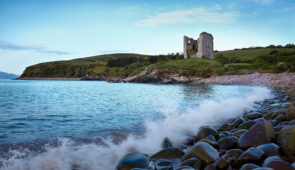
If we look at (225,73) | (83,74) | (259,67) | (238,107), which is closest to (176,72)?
(225,73)

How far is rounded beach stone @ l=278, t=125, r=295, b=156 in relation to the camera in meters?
3.66

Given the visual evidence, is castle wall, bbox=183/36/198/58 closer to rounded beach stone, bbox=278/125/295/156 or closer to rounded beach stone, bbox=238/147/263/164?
rounded beach stone, bbox=278/125/295/156

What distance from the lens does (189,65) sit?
60.3 metres

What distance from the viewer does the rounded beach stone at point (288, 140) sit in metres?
3.66

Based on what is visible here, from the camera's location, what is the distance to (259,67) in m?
54.7

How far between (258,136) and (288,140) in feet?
2.13

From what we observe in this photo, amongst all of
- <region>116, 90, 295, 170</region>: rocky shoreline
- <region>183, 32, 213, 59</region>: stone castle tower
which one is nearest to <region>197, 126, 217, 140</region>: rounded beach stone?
<region>116, 90, 295, 170</region>: rocky shoreline

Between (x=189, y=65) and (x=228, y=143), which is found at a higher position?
(x=189, y=65)

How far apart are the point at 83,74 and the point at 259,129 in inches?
4819

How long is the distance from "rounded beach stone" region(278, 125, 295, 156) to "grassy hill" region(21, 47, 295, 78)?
1914 inches

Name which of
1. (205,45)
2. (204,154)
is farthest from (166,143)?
(205,45)

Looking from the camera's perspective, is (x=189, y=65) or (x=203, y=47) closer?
(x=189, y=65)

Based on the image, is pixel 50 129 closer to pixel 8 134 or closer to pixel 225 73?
pixel 8 134

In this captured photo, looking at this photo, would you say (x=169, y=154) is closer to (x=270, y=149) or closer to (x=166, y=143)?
(x=166, y=143)
